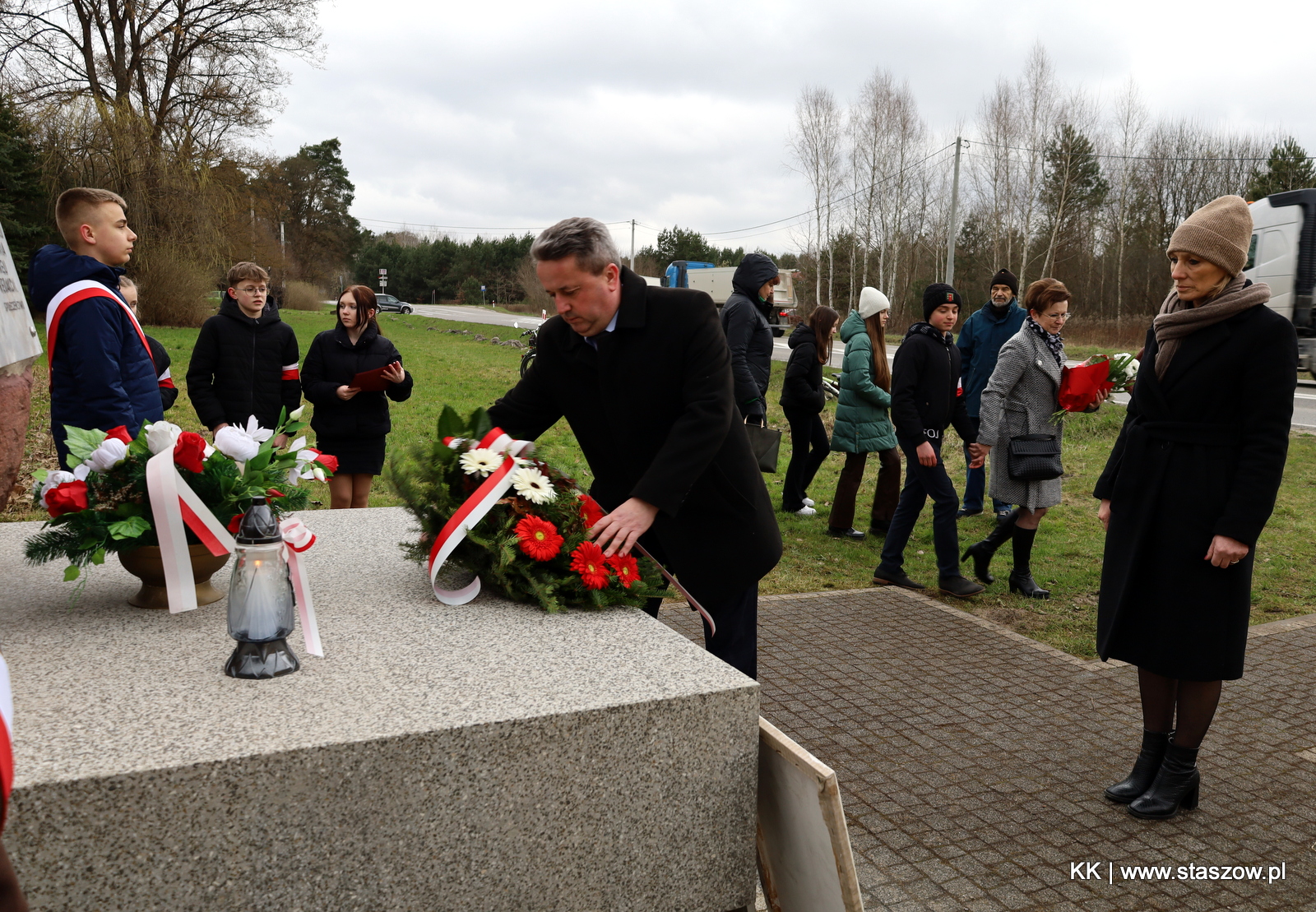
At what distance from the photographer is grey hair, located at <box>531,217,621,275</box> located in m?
2.69

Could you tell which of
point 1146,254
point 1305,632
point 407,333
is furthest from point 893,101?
point 1305,632

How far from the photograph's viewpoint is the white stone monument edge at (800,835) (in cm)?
222

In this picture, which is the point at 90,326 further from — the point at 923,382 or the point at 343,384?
the point at 923,382

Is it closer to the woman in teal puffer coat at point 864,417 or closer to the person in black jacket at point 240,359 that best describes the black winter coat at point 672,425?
the person in black jacket at point 240,359

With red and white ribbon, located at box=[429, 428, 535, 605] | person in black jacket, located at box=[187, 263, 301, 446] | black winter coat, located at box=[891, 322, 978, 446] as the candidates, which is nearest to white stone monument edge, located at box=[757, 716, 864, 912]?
red and white ribbon, located at box=[429, 428, 535, 605]

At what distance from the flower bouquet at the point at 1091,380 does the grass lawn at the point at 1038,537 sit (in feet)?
4.08

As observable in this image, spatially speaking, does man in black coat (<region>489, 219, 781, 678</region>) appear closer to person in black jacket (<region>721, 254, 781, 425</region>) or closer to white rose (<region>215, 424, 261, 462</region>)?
white rose (<region>215, 424, 261, 462</region>)

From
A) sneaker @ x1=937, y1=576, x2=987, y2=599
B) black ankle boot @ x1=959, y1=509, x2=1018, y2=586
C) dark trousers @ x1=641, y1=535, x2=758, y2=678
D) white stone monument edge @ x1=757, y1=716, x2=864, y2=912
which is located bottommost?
sneaker @ x1=937, y1=576, x2=987, y2=599

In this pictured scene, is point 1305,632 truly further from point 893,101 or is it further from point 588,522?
point 893,101

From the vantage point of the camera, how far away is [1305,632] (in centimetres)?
562

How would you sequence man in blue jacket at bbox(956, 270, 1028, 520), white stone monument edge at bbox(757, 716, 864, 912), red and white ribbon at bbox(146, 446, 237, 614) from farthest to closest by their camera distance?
man in blue jacket at bbox(956, 270, 1028, 520)
red and white ribbon at bbox(146, 446, 237, 614)
white stone monument edge at bbox(757, 716, 864, 912)

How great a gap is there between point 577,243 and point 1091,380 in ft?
13.6

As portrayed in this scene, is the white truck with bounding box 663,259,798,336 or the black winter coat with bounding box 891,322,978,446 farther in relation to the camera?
the white truck with bounding box 663,259,798,336

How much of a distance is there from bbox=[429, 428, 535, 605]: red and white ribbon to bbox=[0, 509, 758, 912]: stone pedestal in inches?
9.5
